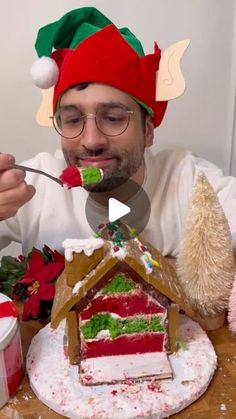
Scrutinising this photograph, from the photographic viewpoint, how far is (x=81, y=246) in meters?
0.62

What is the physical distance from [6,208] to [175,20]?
735 millimetres

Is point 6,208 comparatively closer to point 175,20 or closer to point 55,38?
point 55,38

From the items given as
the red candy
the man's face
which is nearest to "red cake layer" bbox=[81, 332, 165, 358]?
the red candy

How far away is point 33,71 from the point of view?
0.85 metres

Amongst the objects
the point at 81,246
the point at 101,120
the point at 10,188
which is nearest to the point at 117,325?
the point at 81,246

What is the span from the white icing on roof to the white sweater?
39 centimetres

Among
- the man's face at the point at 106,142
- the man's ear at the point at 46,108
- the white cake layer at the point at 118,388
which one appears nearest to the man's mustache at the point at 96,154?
the man's face at the point at 106,142

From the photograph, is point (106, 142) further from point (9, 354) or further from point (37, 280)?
point (9, 354)

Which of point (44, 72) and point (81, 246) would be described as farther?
point (44, 72)

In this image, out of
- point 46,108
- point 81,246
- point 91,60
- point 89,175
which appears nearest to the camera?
point 81,246

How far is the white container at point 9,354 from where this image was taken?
2.10ft

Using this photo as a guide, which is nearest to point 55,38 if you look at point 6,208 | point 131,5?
point 6,208

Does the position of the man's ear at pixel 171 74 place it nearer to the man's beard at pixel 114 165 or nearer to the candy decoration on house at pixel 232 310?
the man's beard at pixel 114 165

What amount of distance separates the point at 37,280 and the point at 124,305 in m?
0.21
